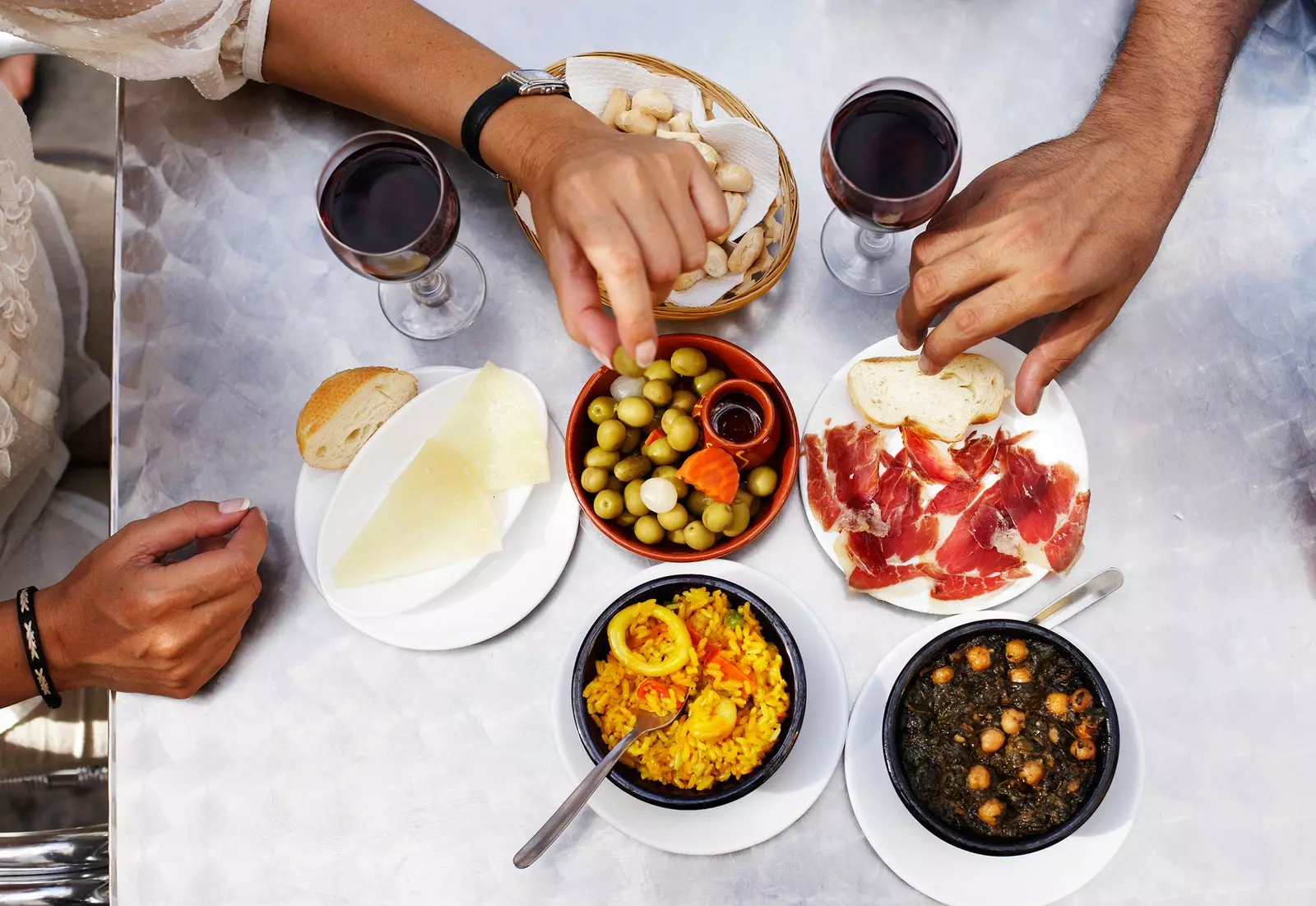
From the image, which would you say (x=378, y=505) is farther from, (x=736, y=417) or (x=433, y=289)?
(x=736, y=417)

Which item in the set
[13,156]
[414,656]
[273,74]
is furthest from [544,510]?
[13,156]

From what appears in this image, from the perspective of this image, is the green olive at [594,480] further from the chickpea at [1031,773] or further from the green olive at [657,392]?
the chickpea at [1031,773]

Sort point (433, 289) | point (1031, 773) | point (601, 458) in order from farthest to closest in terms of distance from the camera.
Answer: point (433, 289)
point (601, 458)
point (1031, 773)

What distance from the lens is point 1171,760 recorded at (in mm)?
1239

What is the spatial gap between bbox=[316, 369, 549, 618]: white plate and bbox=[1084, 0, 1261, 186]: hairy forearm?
853mm

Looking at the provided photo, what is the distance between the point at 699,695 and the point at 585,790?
173mm

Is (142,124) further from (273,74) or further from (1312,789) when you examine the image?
(1312,789)

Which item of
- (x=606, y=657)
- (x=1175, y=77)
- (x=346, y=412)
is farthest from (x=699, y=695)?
(x=1175, y=77)

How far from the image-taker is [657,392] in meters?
1.18

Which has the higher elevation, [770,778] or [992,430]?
[992,430]

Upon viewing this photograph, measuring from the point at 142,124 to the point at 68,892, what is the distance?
43.8 inches

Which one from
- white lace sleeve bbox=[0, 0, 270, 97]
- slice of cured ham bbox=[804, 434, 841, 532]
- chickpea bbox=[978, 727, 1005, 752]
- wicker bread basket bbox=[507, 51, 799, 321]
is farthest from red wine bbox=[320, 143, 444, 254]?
chickpea bbox=[978, 727, 1005, 752]

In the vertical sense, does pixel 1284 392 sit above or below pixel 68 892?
above

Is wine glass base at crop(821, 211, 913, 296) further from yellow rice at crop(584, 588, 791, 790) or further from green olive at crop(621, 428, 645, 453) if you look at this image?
yellow rice at crop(584, 588, 791, 790)
